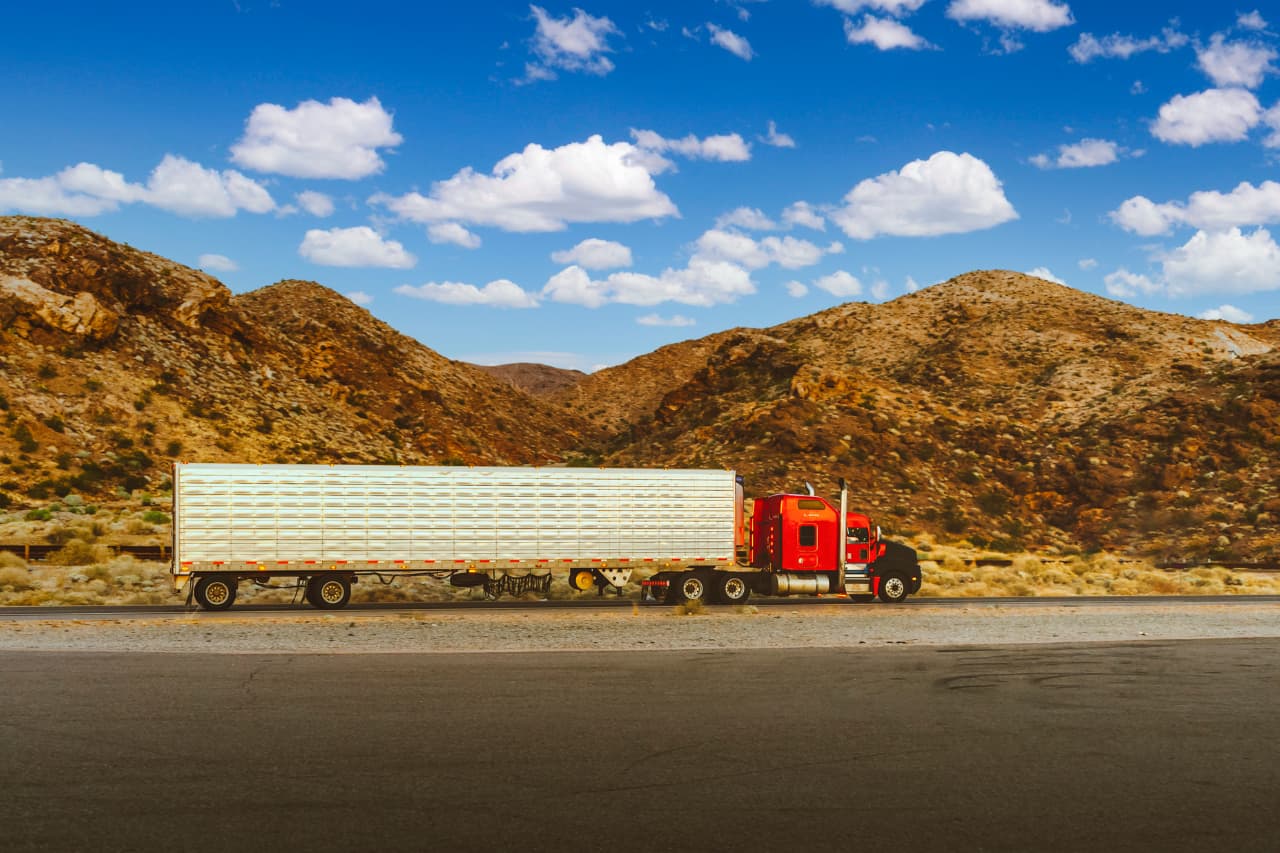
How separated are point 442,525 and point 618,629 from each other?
7113 mm

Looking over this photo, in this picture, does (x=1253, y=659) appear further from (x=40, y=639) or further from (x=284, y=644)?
(x=40, y=639)

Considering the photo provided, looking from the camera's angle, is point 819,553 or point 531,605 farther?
point 819,553

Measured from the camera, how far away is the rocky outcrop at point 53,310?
190 feet

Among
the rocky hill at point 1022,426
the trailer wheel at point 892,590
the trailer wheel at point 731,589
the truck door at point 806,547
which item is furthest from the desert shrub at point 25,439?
the trailer wheel at point 892,590

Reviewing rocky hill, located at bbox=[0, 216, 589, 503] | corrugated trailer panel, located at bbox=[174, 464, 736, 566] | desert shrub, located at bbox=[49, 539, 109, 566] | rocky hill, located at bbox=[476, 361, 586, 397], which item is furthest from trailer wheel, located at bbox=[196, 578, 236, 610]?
rocky hill, located at bbox=[476, 361, 586, 397]

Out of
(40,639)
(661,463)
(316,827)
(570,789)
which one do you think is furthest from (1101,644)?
(661,463)

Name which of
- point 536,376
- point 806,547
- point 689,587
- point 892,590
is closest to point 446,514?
point 689,587

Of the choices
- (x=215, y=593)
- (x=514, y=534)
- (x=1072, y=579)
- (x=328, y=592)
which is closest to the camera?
(x=215, y=593)

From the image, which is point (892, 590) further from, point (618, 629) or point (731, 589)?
point (618, 629)

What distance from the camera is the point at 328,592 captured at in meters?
25.8

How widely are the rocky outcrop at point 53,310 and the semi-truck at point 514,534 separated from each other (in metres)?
41.1

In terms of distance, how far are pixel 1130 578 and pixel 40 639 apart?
35502 mm

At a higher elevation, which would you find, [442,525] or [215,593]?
[442,525]

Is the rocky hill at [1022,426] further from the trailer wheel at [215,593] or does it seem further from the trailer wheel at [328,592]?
the trailer wheel at [215,593]
